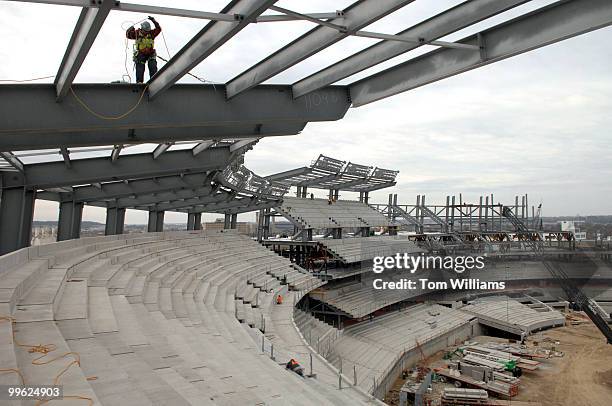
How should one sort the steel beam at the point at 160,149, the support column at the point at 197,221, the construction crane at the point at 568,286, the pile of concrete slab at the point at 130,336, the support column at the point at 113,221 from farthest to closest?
1. the support column at the point at 197,221
2. the construction crane at the point at 568,286
3. the support column at the point at 113,221
4. the steel beam at the point at 160,149
5. the pile of concrete slab at the point at 130,336

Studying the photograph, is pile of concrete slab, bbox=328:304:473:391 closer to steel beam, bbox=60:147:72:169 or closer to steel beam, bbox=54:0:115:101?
steel beam, bbox=60:147:72:169

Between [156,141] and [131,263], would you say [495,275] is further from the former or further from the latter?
[156,141]

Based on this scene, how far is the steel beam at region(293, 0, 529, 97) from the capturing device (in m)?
4.72

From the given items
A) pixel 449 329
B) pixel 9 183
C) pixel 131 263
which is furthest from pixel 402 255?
pixel 9 183

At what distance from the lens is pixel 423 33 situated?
5.21 m

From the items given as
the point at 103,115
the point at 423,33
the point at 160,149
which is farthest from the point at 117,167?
the point at 423,33

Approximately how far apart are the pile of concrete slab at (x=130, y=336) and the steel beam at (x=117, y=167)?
174 cm

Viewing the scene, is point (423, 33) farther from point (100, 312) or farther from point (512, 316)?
point (512, 316)

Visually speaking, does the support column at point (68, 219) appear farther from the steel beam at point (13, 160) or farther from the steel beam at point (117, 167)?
the steel beam at point (13, 160)

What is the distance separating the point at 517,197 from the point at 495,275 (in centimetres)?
1433

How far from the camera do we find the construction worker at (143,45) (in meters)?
6.25

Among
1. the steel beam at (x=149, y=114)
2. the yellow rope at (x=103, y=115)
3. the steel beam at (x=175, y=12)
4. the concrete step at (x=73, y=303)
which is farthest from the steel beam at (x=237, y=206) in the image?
the steel beam at (x=175, y=12)

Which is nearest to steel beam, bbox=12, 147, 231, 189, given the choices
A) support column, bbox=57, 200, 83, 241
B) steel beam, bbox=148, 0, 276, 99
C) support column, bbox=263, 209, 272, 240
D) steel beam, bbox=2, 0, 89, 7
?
support column, bbox=57, 200, 83, 241

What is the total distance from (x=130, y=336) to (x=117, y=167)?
21.8 feet
